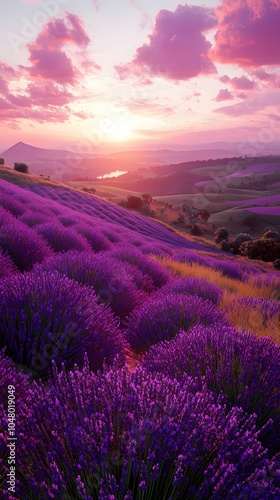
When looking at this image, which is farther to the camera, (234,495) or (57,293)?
(57,293)

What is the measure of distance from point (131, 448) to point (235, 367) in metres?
1.02

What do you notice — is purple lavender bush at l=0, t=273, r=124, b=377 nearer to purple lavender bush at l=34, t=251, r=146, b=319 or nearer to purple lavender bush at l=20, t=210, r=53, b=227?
purple lavender bush at l=34, t=251, r=146, b=319

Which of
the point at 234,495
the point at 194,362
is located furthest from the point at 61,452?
the point at 194,362

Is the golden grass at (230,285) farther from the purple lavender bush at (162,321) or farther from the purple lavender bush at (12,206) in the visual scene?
the purple lavender bush at (162,321)

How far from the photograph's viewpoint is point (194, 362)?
2.07 m

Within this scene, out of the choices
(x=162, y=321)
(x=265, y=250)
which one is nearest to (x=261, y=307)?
(x=162, y=321)

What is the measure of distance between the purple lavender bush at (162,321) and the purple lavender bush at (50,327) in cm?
41

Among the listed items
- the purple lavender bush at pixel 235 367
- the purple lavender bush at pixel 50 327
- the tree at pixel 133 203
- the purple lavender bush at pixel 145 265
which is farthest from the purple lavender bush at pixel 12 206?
the tree at pixel 133 203

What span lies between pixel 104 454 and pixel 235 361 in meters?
1.10

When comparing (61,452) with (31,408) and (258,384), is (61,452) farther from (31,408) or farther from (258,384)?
(258,384)

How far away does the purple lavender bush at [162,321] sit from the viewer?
118 inches

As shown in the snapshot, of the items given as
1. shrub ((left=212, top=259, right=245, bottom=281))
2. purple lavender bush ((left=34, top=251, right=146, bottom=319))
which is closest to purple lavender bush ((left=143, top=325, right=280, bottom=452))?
purple lavender bush ((left=34, top=251, right=146, bottom=319))

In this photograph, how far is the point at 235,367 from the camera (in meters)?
2.01

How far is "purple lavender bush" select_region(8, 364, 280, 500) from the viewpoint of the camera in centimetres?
112
